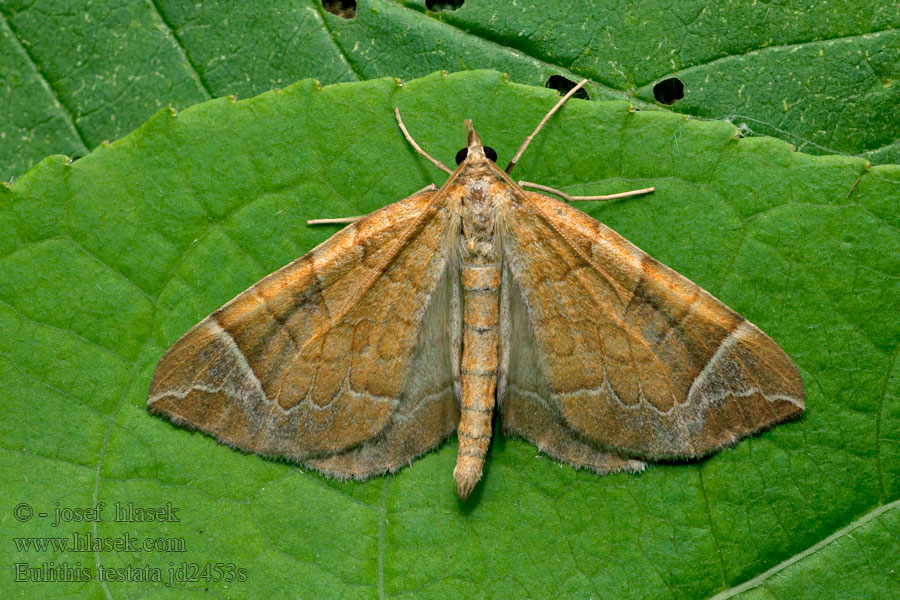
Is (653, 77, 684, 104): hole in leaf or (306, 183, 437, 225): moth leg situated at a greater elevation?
(306, 183, 437, 225): moth leg

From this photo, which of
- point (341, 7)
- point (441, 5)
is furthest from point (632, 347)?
point (341, 7)

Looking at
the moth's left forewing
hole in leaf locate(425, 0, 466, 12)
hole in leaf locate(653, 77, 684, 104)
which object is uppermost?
hole in leaf locate(425, 0, 466, 12)

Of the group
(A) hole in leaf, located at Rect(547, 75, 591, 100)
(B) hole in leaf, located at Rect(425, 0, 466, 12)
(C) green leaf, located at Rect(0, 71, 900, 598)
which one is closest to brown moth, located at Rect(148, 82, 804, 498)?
(C) green leaf, located at Rect(0, 71, 900, 598)

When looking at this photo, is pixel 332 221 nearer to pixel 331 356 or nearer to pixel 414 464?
pixel 331 356

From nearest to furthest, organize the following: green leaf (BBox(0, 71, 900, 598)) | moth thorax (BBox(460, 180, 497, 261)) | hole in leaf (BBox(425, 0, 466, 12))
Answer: green leaf (BBox(0, 71, 900, 598)) < moth thorax (BBox(460, 180, 497, 261)) < hole in leaf (BBox(425, 0, 466, 12))

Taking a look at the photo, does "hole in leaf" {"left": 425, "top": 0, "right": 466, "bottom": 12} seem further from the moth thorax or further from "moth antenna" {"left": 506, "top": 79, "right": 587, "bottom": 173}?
the moth thorax

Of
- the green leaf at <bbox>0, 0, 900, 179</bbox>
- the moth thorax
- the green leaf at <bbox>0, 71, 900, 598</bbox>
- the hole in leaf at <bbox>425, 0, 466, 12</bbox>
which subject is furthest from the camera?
the hole in leaf at <bbox>425, 0, 466, 12</bbox>

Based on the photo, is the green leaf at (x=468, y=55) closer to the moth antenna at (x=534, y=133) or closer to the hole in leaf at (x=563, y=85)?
the hole in leaf at (x=563, y=85)

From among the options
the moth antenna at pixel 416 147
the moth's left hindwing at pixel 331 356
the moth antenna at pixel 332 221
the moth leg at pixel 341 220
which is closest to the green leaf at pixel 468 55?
the moth antenna at pixel 416 147
